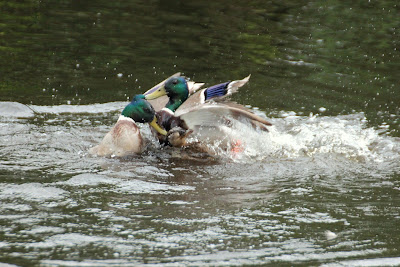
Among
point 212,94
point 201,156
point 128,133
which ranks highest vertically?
point 212,94

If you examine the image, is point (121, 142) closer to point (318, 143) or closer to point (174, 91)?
point (174, 91)

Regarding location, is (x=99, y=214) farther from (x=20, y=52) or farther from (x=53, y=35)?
(x=53, y=35)

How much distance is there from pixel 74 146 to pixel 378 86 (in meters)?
4.92

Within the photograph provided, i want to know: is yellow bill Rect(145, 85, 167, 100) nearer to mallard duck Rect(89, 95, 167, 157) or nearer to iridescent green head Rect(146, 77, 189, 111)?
iridescent green head Rect(146, 77, 189, 111)

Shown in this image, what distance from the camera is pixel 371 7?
14703mm

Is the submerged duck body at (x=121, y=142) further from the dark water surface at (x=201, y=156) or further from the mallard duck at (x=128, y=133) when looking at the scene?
the dark water surface at (x=201, y=156)

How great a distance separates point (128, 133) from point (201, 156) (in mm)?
884

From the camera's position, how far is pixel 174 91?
7.93 m

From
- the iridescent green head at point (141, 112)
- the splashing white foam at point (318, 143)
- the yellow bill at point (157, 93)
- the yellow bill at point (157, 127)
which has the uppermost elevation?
the yellow bill at point (157, 93)

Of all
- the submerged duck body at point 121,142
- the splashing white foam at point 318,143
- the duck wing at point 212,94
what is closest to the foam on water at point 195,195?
the splashing white foam at point 318,143

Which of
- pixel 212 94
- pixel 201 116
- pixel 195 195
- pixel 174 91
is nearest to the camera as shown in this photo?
pixel 195 195

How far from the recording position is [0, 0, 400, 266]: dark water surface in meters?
4.74

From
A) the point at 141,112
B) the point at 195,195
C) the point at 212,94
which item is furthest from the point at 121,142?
the point at 195,195

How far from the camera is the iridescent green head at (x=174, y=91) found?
26.0 feet
